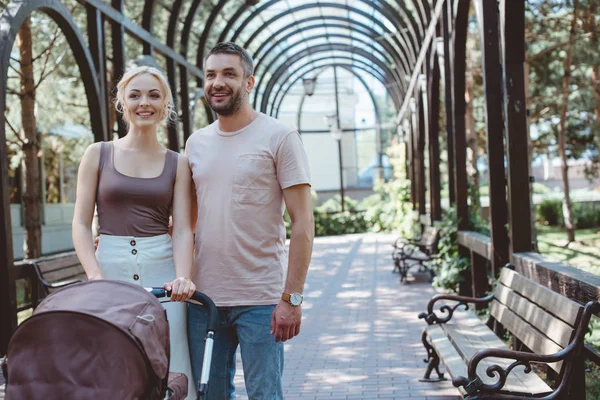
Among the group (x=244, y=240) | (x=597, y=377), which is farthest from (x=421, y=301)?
(x=244, y=240)

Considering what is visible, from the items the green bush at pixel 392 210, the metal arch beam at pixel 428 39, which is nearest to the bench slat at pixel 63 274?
the metal arch beam at pixel 428 39

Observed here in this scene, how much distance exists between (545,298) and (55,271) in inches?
189

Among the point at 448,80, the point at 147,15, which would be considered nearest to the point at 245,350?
the point at 448,80

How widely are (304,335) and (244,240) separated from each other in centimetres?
480

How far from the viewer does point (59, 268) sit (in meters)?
7.50

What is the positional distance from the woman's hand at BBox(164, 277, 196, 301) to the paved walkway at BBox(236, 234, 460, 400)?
2584mm

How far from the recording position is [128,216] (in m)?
2.93

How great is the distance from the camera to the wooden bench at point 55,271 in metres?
6.83

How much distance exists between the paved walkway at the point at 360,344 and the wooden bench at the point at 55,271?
6.73 ft

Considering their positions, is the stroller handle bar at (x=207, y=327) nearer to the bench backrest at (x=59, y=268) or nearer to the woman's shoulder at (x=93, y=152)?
the woman's shoulder at (x=93, y=152)

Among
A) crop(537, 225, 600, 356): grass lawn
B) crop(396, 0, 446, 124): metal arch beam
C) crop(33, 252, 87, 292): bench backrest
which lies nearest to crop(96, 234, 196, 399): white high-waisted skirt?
crop(33, 252, 87, 292): bench backrest

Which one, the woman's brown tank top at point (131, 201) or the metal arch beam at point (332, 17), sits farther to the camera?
the metal arch beam at point (332, 17)

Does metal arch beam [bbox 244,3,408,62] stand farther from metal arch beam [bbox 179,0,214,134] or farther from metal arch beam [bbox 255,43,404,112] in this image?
metal arch beam [bbox 179,0,214,134]

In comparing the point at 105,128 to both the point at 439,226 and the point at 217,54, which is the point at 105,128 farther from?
the point at 217,54
